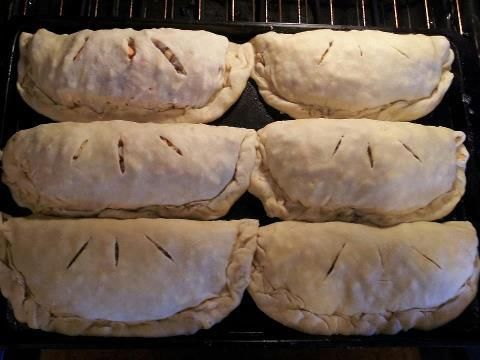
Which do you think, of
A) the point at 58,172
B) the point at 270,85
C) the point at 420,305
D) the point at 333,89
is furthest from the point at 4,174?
the point at 420,305

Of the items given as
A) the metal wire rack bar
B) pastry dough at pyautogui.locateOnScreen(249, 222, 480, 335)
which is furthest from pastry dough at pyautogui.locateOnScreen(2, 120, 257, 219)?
the metal wire rack bar

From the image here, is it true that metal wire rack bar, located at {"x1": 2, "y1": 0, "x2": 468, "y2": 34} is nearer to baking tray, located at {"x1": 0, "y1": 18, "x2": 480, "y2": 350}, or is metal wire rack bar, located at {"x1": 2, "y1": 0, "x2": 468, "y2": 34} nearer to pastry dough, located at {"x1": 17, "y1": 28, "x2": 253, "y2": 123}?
baking tray, located at {"x1": 0, "y1": 18, "x2": 480, "y2": 350}

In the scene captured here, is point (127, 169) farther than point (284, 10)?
No

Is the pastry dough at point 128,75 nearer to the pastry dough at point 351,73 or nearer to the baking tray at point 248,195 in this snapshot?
the baking tray at point 248,195

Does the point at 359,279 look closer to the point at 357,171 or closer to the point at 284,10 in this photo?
the point at 357,171

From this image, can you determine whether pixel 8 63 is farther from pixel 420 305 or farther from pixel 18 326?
pixel 420 305

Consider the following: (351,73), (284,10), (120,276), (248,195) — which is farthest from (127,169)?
(284,10)

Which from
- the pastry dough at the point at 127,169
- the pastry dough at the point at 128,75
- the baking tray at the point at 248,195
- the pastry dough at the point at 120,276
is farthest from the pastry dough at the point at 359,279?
the pastry dough at the point at 128,75
